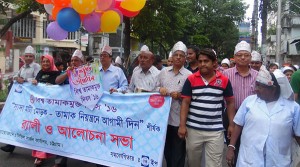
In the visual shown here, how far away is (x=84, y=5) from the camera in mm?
5508

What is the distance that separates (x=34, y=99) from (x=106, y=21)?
5.88ft

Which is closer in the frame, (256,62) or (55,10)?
(256,62)

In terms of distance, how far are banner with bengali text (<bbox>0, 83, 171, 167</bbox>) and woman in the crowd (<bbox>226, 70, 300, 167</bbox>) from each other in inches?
47.9

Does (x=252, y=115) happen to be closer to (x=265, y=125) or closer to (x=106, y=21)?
(x=265, y=125)

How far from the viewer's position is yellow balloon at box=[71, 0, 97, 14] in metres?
5.46

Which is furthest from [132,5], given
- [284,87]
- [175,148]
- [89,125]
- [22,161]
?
[284,87]

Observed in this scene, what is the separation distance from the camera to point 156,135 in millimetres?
4359

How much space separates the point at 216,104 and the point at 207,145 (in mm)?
470

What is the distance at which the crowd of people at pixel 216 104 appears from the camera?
3.25 metres

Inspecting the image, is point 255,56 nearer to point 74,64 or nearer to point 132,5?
point 132,5

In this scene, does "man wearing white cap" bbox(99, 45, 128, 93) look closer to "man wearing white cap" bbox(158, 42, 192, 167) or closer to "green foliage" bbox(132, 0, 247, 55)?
"man wearing white cap" bbox(158, 42, 192, 167)

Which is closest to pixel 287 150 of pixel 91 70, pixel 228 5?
pixel 91 70

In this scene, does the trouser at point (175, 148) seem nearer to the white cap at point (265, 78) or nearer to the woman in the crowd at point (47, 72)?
the white cap at point (265, 78)

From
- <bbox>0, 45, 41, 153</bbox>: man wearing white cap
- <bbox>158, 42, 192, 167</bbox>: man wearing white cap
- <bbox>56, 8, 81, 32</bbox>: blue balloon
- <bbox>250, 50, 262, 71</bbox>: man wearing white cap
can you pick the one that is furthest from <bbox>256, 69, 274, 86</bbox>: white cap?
<bbox>0, 45, 41, 153</bbox>: man wearing white cap
